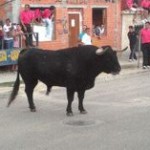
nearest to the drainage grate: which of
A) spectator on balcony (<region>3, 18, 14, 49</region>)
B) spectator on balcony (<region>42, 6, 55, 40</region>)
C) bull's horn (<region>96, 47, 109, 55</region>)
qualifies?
bull's horn (<region>96, 47, 109, 55</region>)

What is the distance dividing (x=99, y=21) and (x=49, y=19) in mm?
4587

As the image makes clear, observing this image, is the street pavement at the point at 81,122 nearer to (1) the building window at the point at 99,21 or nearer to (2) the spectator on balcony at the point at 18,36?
(2) the spectator on balcony at the point at 18,36

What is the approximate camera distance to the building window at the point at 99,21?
89.2 ft

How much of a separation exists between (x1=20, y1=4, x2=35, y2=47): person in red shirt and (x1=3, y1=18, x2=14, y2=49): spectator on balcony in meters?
0.96

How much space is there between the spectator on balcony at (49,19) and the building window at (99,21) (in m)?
3.60

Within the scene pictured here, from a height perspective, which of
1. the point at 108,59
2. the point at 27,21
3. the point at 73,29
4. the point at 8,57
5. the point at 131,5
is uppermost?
the point at 131,5

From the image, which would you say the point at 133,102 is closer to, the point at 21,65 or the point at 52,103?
the point at 52,103

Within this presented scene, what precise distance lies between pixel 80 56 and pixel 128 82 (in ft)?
20.6

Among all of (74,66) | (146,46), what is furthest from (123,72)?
(74,66)

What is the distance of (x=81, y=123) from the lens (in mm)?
9820

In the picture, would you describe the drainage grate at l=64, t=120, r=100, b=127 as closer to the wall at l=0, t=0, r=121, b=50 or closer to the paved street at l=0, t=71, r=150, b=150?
the paved street at l=0, t=71, r=150, b=150

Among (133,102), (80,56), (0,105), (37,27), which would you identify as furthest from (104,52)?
(37,27)

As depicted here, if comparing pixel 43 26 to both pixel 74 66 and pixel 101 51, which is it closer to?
pixel 74 66

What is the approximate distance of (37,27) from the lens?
76.0ft
